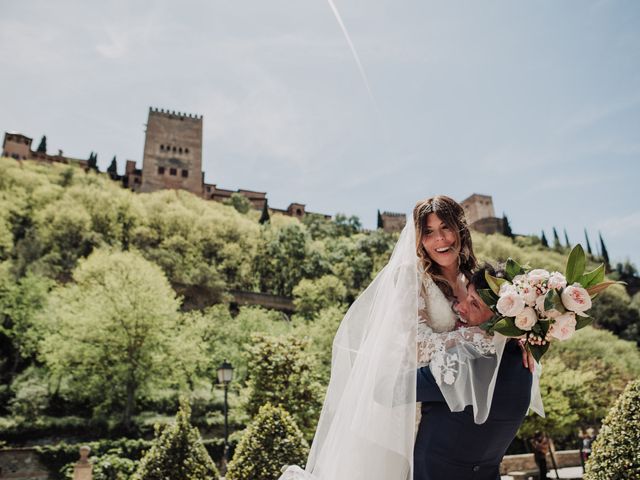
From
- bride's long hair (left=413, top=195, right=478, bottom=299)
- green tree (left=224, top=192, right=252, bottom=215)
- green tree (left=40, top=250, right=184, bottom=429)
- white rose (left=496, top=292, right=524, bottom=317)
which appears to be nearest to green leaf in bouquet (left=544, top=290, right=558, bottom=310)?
white rose (left=496, top=292, right=524, bottom=317)

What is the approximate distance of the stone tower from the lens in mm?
74688

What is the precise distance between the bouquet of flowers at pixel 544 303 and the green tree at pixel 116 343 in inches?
966

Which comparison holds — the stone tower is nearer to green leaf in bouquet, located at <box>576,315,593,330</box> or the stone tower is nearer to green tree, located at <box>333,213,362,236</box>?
green tree, located at <box>333,213,362,236</box>

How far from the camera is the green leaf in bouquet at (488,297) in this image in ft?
7.85

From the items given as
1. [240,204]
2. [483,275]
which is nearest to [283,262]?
[240,204]

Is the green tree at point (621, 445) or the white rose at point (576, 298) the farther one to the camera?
the green tree at point (621, 445)

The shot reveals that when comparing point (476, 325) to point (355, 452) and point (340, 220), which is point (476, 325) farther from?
point (340, 220)

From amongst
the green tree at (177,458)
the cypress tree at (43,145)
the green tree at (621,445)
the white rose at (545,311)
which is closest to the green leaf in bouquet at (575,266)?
the white rose at (545,311)

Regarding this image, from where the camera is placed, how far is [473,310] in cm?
262

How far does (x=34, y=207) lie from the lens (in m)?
45.8

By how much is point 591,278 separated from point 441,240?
2.58ft

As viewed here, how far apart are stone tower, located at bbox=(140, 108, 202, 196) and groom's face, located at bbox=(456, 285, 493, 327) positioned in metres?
75.6

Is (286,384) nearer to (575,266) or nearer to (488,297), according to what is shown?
(488,297)

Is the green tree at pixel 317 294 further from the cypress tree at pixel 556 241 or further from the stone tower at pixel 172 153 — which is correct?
the cypress tree at pixel 556 241
